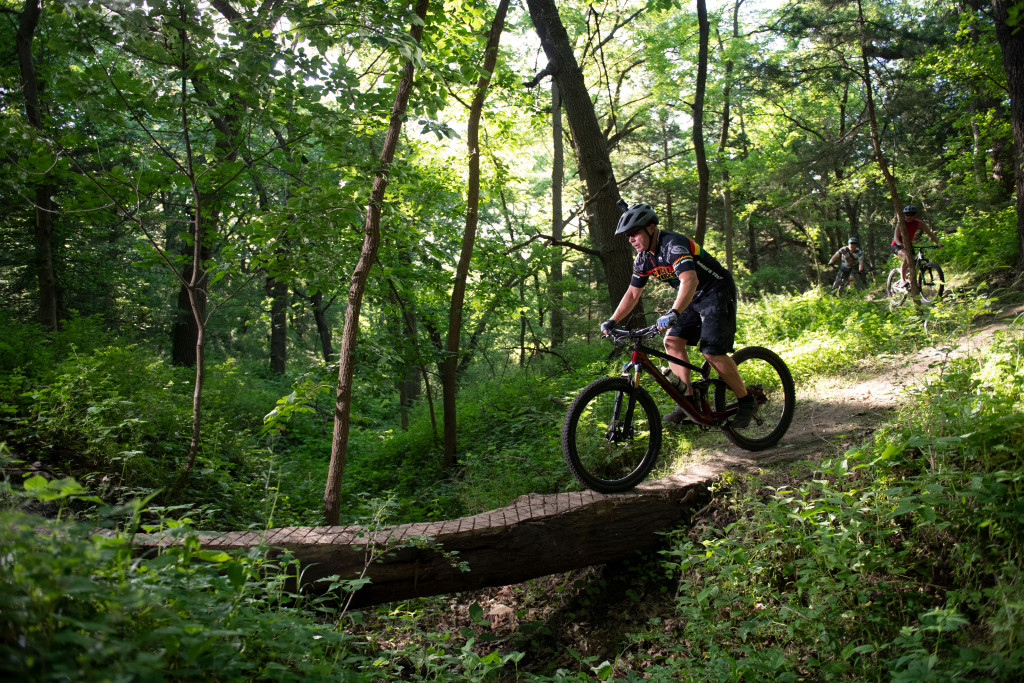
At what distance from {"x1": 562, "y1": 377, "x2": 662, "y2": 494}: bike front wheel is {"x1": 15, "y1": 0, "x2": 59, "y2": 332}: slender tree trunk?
307 inches

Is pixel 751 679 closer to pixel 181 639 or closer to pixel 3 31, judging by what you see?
pixel 181 639

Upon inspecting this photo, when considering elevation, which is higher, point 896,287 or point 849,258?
point 849,258

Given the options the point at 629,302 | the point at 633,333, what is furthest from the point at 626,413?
the point at 629,302

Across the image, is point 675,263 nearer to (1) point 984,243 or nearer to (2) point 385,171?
(2) point 385,171

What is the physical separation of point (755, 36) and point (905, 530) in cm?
2085

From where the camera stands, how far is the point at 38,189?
27.6 ft

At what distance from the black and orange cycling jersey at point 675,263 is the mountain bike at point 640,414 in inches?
24.9

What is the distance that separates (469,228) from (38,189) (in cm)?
689

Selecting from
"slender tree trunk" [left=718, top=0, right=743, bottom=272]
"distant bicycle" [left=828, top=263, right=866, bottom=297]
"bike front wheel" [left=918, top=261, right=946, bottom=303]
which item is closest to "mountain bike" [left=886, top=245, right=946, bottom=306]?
"bike front wheel" [left=918, top=261, right=946, bottom=303]

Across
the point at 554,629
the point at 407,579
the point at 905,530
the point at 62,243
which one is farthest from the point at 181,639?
the point at 62,243

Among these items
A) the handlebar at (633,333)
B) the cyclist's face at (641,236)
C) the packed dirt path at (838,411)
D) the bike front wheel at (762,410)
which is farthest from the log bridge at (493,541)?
the cyclist's face at (641,236)

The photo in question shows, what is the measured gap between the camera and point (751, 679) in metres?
2.66

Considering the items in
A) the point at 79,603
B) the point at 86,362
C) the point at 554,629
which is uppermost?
the point at 86,362

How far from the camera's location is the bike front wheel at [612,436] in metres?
4.49
